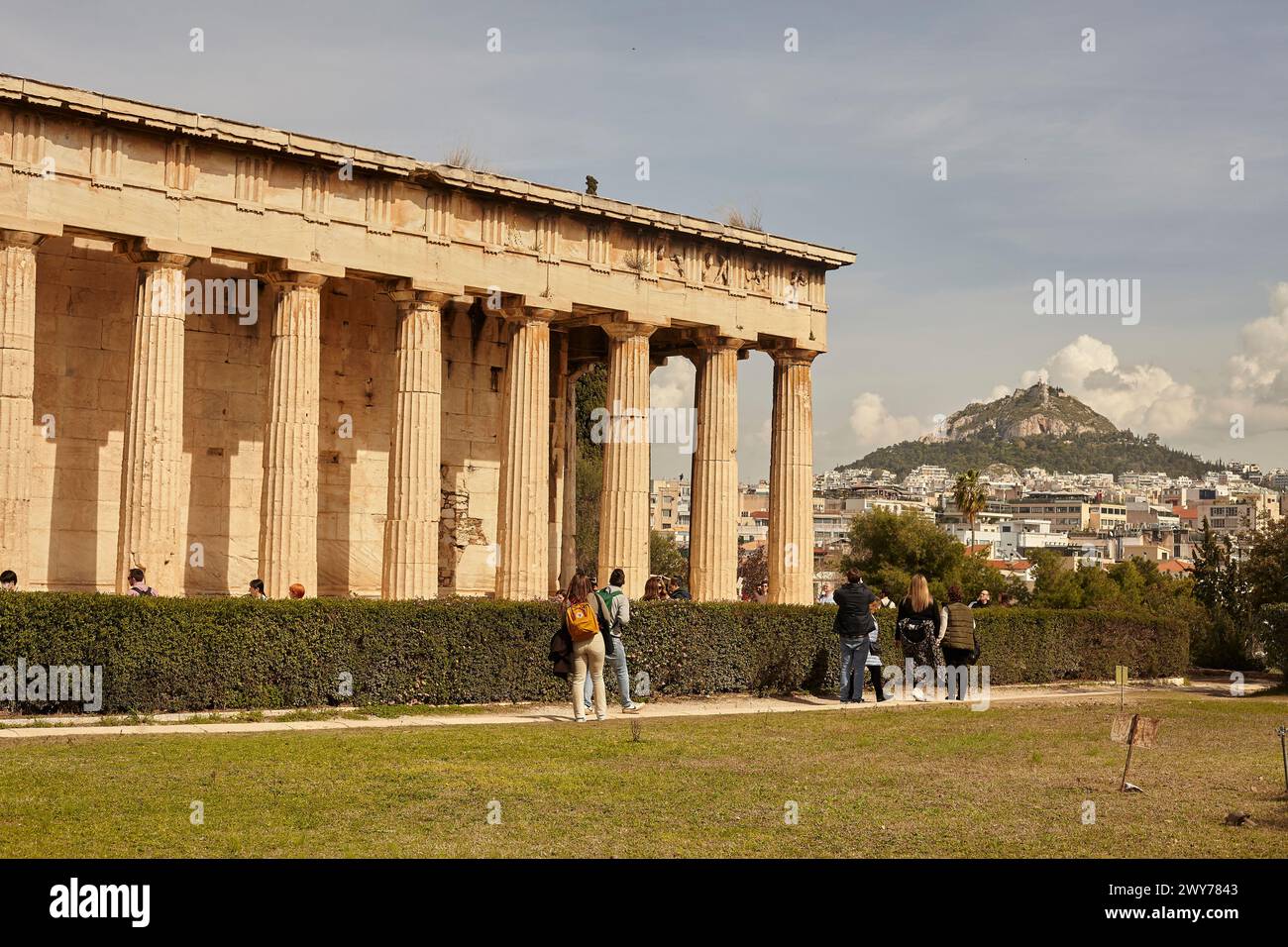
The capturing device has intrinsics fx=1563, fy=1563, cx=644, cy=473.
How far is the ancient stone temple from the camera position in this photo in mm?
26406

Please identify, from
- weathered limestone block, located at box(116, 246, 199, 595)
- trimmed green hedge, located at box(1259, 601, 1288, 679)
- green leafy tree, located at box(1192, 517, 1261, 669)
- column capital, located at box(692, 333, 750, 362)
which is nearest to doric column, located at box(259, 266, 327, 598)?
weathered limestone block, located at box(116, 246, 199, 595)

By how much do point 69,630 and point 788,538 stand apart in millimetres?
19223

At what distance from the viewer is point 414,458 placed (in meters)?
30.0

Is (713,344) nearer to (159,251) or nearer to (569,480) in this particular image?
(569,480)

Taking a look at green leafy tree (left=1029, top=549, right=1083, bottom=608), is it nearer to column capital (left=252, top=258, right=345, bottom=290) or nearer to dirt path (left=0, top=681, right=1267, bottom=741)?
dirt path (left=0, top=681, right=1267, bottom=741)

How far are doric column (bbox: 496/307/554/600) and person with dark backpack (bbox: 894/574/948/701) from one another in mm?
8418

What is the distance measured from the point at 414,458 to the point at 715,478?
792 cm

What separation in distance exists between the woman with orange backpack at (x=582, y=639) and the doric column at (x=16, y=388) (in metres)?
9.65

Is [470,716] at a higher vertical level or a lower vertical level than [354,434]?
Answer: lower

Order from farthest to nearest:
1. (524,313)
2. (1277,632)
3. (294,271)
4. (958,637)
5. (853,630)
Answer: 1. (524,313)
2. (1277,632)
3. (294,271)
4. (958,637)
5. (853,630)

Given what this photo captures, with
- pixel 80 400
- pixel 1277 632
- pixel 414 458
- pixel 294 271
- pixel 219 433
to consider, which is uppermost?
pixel 294 271

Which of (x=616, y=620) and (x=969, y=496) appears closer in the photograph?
(x=616, y=620)

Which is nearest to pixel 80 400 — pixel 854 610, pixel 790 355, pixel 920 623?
pixel 854 610
